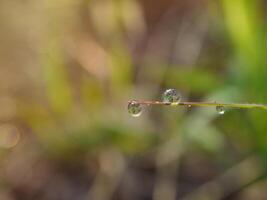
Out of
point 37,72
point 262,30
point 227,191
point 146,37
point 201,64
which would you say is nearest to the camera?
point 227,191

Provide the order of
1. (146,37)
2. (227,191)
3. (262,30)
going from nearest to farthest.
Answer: (227,191), (262,30), (146,37)

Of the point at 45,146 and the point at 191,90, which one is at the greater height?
the point at 191,90

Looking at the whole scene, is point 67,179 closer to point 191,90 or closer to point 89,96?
point 89,96

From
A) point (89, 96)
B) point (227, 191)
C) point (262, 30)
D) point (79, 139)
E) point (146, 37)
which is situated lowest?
point (227, 191)

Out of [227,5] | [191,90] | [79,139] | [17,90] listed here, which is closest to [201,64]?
[191,90]

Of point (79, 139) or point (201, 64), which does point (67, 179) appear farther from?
point (201, 64)

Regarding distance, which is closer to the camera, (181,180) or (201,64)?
(181,180)

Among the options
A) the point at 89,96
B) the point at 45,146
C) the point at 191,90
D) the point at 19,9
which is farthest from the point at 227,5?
the point at 19,9
